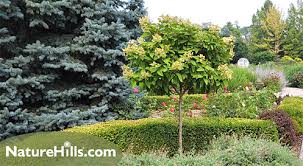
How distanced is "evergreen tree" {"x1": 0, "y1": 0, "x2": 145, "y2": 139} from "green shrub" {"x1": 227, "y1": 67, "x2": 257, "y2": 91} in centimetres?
503

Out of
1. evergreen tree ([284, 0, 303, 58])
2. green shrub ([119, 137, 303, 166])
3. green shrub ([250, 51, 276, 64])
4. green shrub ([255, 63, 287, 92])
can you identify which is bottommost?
green shrub ([119, 137, 303, 166])

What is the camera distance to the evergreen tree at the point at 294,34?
30562 mm

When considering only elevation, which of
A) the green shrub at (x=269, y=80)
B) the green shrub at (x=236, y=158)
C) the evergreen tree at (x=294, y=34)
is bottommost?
the green shrub at (x=236, y=158)

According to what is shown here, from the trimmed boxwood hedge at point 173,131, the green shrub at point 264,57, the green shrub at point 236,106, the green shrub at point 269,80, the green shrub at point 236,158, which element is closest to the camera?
the green shrub at point 236,158

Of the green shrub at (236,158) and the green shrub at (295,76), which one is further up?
the green shrub at (295,76)

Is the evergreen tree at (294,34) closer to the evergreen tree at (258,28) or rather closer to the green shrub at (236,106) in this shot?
the evergreen tree at (258,28)

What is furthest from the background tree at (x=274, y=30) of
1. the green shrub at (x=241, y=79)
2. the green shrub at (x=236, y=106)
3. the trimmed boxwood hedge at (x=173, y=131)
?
the trimmed boxwood hedge at (x=173, y=131)

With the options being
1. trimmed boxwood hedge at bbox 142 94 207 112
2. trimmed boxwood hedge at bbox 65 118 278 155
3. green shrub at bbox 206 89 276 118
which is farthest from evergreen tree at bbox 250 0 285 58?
trimmed boxwood hedge at bbox 65 118 278 155

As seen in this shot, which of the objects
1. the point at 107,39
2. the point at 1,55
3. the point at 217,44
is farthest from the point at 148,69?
the point at 1,55

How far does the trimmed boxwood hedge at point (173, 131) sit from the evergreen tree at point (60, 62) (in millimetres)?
1248

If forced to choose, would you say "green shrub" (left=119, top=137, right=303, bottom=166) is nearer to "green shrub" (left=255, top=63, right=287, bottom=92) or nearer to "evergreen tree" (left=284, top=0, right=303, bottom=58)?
"green shrub" (left=255, top=63, right=287, bottom=92)

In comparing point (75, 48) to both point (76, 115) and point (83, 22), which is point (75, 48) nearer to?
point (83, 22)

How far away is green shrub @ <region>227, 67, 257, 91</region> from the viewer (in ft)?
37.3

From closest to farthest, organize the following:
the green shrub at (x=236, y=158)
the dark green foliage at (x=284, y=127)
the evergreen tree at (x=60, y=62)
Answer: the green shrub at (x=236, y=158) → the dark green foliage at (x=284, y=127) → the evergreen tree at (x=60, y=62)
